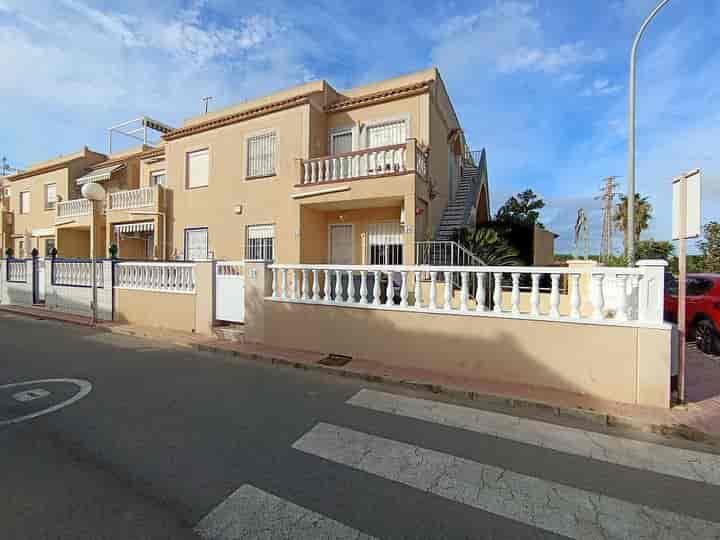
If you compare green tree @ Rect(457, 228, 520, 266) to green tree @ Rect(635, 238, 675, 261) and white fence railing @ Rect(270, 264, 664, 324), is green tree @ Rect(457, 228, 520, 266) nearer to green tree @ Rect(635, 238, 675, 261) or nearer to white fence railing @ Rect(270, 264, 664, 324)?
white fence railing @ Rect(270, 264, 664, 324)

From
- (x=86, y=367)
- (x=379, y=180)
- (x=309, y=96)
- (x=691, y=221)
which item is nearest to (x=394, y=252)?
(x=379, y=180)

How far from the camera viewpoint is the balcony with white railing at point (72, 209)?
1817 cm

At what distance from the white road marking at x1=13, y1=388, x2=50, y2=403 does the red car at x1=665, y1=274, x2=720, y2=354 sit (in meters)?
11.2

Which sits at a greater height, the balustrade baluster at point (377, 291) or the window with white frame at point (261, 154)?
the window with white frame at point (261, 154)

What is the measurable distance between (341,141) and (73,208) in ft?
52.8

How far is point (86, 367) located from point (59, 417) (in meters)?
2.30

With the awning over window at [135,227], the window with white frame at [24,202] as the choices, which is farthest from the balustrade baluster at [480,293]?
the window with white frame at [24,202]

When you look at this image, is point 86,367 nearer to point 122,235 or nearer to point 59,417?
point 59,417

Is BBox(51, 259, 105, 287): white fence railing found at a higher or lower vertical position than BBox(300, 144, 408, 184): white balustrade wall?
lower

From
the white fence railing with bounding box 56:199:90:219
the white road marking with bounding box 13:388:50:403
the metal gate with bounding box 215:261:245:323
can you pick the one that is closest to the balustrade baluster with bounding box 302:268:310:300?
the metal gate with bounding box 215:261:245:323

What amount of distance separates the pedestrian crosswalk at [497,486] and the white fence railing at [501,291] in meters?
1.66

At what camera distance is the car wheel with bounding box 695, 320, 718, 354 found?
23.9 ft

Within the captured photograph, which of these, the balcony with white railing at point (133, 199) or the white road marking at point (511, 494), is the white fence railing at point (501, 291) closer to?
the white road marking at point (511, 494)

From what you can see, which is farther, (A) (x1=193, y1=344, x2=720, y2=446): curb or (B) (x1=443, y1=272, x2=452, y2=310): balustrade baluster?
(B) (x1=443, y1=272, x2=452, y2=310): balustrade baluster
